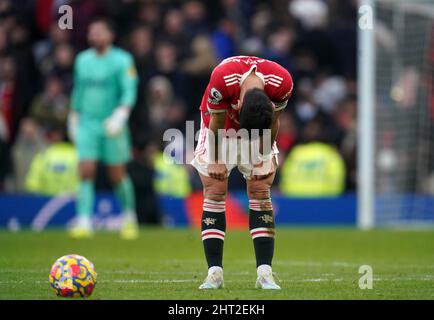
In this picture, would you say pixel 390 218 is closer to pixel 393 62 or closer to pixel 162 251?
pixel 393 62

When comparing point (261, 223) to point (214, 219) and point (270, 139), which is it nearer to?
point (214, 219)

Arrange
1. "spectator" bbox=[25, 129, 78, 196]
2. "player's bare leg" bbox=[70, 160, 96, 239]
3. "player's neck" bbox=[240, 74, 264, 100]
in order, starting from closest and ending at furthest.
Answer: "player's neck" bbox=[240, 74, 264, 100], "player's bare leg" bbox=[70, 160, 96, 239], "spectator" bbox=[25, 129, 78, 196]

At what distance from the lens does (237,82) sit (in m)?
8.34

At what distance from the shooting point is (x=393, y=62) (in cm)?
1911

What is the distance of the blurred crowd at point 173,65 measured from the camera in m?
19.7

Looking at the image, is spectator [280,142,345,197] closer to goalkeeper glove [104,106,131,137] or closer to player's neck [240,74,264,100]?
goalkeeper glove [104,106,131,137]

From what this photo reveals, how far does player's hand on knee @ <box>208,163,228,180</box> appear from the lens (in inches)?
342

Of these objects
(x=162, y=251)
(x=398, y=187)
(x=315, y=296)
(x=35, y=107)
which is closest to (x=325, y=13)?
(x=398, y=187)

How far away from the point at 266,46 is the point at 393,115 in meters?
3.68

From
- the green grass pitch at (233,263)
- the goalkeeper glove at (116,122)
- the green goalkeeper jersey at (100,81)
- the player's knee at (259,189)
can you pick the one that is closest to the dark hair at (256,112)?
the player's knee at (259,189)

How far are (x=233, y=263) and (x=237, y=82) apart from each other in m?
3.81

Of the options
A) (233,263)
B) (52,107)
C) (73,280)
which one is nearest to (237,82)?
(73,280)

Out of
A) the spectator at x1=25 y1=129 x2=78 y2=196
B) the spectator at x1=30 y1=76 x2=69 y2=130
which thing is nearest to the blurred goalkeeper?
the spectator at x1=25 y1=129 x2=78 y2=196

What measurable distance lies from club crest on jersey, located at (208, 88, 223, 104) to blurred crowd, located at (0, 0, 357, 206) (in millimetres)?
10528
